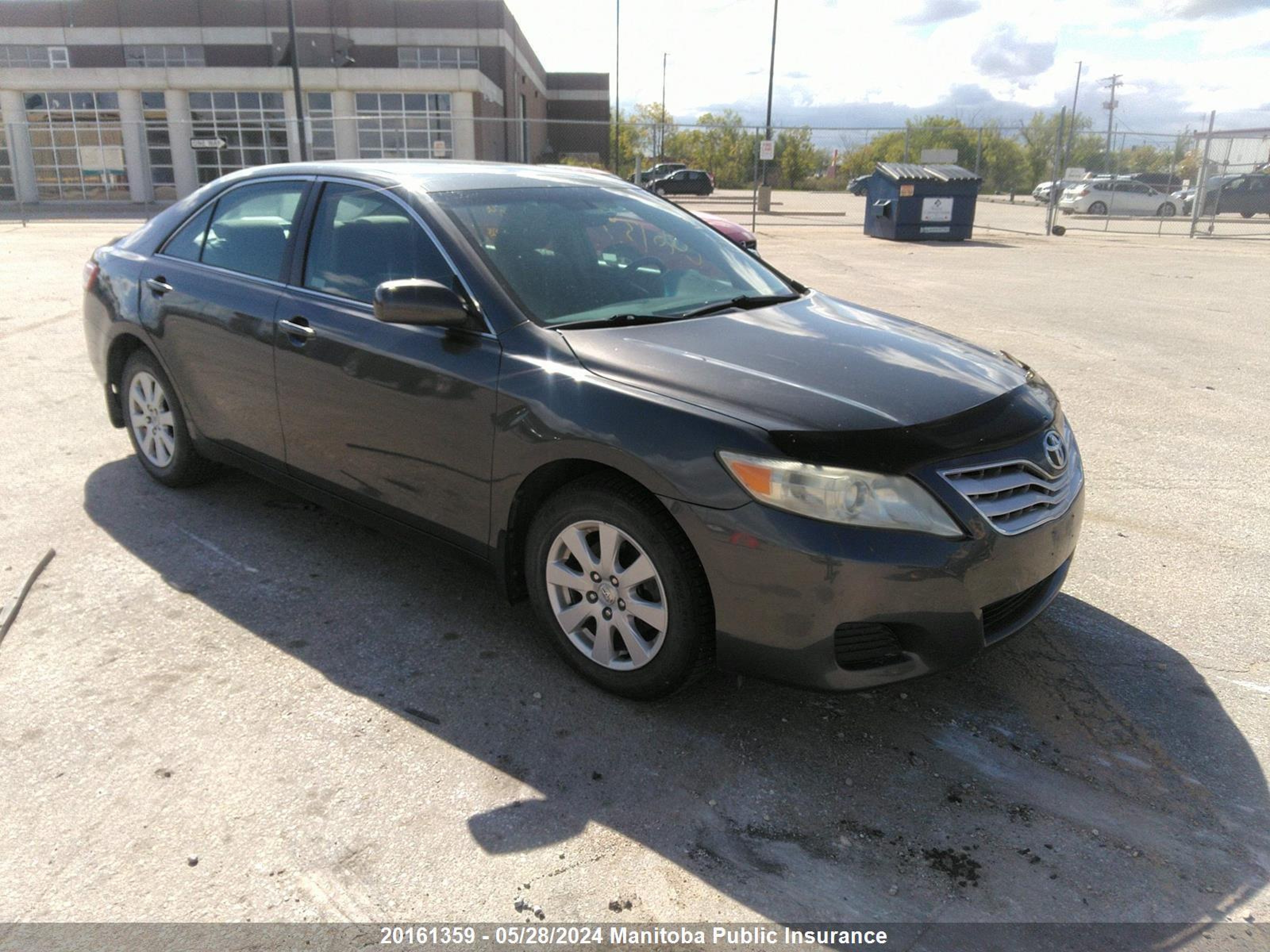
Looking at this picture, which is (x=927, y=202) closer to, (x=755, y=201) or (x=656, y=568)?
(x=755, y=201)

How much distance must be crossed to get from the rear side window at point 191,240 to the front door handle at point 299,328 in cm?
100

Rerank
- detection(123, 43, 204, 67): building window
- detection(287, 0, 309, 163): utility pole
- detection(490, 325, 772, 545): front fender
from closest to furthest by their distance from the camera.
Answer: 1. detection(490, 325, 772, 545): front fender
2. detection(287, 0, 309, 163): utility pole
3. detection(123, 43, 204, 67): building window

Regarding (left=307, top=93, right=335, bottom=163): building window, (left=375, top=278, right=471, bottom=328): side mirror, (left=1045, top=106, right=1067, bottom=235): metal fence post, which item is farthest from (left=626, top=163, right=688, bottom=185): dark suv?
(left=375, top=278, right=471, bottom=328): side mirror

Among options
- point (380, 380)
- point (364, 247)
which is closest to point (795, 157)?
point (364, 247)

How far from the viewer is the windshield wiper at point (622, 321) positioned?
3.36m

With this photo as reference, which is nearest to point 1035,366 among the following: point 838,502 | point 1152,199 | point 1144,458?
point 1144,458

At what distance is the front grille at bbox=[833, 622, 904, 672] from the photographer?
2717 mm

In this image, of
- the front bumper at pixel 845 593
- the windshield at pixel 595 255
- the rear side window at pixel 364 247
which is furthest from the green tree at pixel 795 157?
the front bumper at pixel 845 593

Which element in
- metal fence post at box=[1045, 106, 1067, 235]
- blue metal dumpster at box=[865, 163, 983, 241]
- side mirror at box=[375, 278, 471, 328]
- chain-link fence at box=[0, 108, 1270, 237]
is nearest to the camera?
side mirror at box=[375, 278, 471, 328]

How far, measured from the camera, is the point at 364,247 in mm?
3803

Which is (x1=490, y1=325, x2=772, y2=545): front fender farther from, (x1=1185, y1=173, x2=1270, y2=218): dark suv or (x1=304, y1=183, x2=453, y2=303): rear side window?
(x1=1185, y1=173, x2=1270, y2=218): dark suv

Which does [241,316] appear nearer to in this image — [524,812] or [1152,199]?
[524,812]

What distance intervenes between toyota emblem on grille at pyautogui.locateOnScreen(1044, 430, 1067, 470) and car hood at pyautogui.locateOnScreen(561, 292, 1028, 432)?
0.68 feet

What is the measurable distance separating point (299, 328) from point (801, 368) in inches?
78.6
